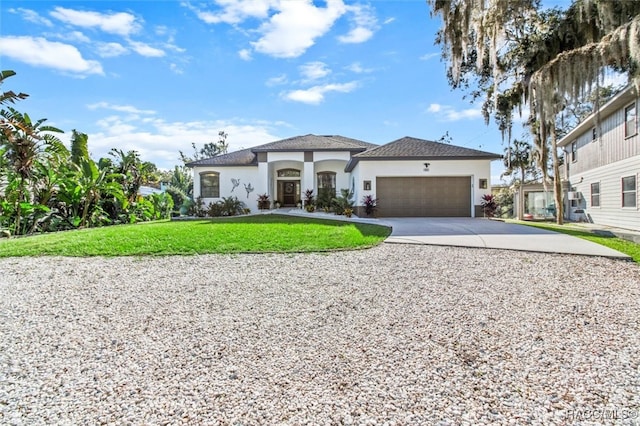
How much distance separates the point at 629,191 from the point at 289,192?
17163 millimetres

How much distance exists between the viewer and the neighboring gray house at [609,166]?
1248 centimetres

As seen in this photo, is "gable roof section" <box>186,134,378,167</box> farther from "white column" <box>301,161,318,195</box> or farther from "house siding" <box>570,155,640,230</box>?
"house siding" <box>570,155,640,230</box>

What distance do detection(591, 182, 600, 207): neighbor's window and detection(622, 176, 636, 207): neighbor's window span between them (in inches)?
96.4

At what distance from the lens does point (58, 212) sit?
12.7 meters

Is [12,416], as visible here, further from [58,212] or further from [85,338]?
[58,212]

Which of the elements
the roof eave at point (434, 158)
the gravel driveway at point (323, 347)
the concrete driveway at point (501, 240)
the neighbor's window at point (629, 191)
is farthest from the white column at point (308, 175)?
the gravel driveway at point (323, 347)

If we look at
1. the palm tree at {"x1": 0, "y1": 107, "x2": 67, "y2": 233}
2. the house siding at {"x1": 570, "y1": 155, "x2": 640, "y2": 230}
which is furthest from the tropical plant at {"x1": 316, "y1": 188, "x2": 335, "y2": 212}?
the house siding at {"x1": 570, "y1": 155, "x2": 640, "y2": 230}

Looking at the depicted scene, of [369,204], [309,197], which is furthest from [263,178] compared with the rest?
[369,204]

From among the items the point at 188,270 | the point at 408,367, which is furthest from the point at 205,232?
the point at 408,367

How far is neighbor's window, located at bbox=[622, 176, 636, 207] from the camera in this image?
41.3ft

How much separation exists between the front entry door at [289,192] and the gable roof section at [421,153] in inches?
254

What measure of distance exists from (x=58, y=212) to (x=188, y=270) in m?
9.90

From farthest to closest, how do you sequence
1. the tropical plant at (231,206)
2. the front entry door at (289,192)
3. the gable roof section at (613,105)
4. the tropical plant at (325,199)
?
the front entry door at (289,192), the tropical plant at (231,206), the tropical plant at (325,199), the gable roof section at (613,105)

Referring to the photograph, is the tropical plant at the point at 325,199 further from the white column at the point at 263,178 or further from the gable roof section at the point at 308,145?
the white column at the point at 263,178
